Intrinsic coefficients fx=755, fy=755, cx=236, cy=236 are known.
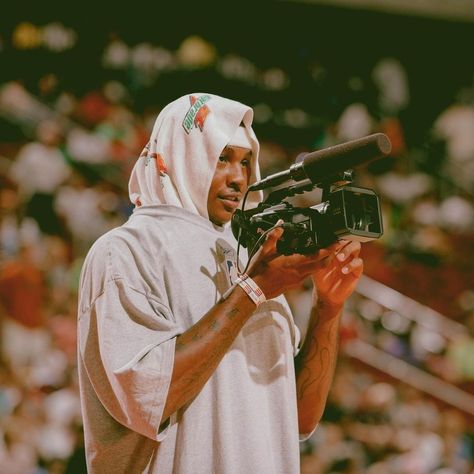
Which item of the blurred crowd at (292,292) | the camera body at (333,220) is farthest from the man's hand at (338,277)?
the blurred crowd at (292,292)

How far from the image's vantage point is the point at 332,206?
3.68ft

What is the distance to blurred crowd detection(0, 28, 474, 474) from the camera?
4152mm

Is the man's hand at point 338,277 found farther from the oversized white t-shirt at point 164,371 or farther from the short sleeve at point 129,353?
the short sleeve at point 129,353

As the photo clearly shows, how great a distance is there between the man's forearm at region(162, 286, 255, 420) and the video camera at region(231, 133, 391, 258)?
0.11m

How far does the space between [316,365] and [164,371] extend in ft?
1.38

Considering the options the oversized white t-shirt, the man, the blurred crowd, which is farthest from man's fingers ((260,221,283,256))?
the blurred crowd

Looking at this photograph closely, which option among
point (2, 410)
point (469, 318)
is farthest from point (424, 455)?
point (2, 410)

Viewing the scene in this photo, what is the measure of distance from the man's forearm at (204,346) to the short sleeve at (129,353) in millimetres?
15

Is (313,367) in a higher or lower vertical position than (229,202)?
lower

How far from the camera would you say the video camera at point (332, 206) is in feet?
3.53

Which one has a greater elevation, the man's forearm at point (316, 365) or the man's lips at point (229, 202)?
the man's lips at point (229, 202)

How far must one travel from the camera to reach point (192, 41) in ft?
22.3

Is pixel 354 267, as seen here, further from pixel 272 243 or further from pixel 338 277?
pixel 272 243

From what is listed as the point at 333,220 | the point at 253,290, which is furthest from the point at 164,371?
the point at 333,220
